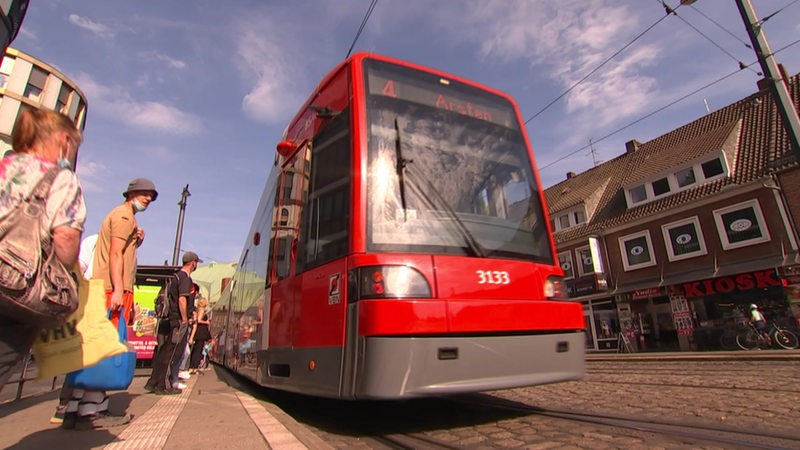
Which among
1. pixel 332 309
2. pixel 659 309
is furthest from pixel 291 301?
pixel 659 309

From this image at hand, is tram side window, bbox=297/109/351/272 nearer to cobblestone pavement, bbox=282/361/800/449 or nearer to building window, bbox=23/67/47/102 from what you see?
cobblestone pavement, bbox=282/361/800/449

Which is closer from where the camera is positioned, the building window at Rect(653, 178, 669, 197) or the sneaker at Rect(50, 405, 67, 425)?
the sneaker at Rect(50, 405, 67, 425)

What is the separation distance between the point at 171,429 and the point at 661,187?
78.1 feet

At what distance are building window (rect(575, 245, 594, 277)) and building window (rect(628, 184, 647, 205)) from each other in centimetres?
356

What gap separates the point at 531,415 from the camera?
11.9 feet

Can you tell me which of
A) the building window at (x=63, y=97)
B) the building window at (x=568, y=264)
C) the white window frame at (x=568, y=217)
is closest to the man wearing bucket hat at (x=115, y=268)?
the building window at (x=568, y=264)

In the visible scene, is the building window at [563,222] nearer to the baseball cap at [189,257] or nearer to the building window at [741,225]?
the building window at [741,225]

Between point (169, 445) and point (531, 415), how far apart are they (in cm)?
281

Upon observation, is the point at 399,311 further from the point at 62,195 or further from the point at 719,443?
the point at 719,443

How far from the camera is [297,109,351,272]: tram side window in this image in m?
3.28

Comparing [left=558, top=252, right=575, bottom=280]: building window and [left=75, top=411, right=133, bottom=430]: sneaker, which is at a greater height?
[left=558, top=252, right=575, bottom=280]: building window

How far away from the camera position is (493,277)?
315cm

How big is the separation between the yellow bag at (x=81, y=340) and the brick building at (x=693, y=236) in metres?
18.2

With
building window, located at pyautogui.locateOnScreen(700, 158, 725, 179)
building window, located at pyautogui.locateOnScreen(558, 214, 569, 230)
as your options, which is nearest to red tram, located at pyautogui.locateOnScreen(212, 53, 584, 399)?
building window, located at pyautogui.locateOnScreen(700, 158, 725, 179)
